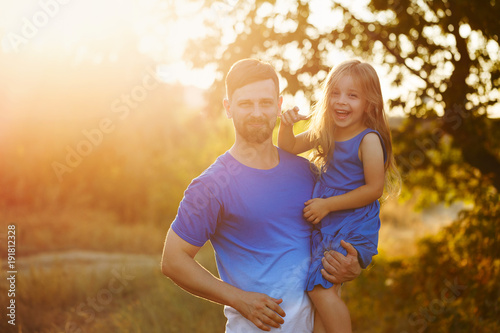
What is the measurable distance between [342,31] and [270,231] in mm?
3529

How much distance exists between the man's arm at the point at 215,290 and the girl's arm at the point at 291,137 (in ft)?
2.90

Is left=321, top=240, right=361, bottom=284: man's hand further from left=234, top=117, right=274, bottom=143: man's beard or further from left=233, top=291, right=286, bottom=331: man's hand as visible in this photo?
left=234, top=117, right=274, bottom=143: man's beard

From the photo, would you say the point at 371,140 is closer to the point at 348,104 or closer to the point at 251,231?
the point at 348,104

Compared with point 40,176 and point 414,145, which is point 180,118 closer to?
point 40,176

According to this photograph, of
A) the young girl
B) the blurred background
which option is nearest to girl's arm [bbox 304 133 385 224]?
the young girl

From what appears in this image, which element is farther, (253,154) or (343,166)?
(343,166)

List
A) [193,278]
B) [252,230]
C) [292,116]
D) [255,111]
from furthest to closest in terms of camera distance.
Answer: [292,116], [255,111], [252,230], [193,278]

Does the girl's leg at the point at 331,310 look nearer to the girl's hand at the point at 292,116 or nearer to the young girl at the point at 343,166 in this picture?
the young girl at the point at 343,166

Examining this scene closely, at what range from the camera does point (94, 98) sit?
15031mm

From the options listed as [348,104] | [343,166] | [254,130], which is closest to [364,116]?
[348,104]

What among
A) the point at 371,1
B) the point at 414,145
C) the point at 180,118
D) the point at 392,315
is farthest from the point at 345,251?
the point at 180,118

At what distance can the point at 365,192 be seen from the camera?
103 inches

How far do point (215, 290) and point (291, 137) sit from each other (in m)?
1.02

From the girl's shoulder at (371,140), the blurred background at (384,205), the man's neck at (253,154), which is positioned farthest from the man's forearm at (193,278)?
the blurred background at (384,205)
